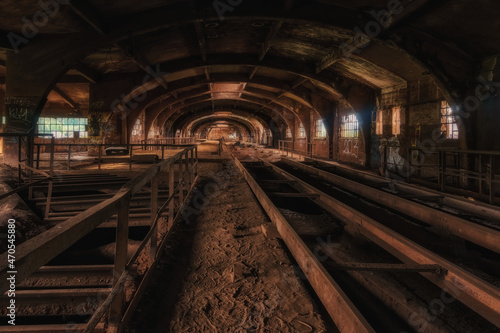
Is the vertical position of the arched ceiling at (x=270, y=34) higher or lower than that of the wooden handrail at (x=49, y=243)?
higher

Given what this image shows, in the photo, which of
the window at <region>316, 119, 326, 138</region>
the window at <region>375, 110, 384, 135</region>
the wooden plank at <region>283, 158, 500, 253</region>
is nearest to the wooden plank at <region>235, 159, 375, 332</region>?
the wooden plank at <region>283, 158, 500, 253</region>

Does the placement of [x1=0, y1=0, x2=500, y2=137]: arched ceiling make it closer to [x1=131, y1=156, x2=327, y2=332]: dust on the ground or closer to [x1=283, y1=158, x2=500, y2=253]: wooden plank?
[x1=283, y1=158, x2=500, y2=253]: wooden plank

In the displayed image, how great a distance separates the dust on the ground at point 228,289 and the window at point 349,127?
11.3m

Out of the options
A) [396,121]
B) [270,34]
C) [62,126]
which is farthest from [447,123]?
[62,126]

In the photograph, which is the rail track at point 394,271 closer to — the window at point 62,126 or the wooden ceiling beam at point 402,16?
the wooden ceiling beam at point 402,16

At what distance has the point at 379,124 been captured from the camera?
1221 centimetres

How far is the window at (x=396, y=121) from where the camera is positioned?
35.8 ft

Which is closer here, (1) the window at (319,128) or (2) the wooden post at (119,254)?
(2) the wooden post at (119,254)

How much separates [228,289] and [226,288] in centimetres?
3

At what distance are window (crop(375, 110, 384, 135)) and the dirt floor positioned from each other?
30.1 ft

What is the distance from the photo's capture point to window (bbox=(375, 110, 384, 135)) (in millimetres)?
11930

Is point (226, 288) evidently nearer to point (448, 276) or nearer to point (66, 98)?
point (448, 276)

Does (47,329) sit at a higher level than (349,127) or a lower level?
lower

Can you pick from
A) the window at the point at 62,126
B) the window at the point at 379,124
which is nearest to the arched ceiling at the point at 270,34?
the window at the point at 379,124
